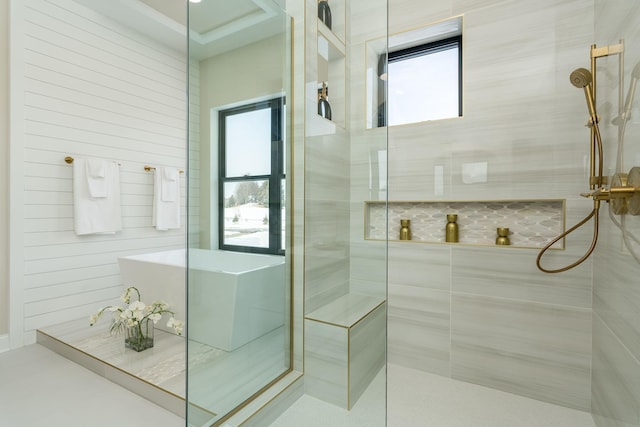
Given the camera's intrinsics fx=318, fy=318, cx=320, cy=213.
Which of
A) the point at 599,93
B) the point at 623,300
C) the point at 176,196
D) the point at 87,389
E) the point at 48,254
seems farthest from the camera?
the point at 176,196

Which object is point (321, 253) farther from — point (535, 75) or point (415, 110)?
point (535, 75)

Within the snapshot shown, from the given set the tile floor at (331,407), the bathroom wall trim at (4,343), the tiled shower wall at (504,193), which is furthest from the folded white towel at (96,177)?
the tiled shower wall at (504,193)

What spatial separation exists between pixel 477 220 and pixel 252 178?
58.8 inches

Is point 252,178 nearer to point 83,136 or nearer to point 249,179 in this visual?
point 249,179

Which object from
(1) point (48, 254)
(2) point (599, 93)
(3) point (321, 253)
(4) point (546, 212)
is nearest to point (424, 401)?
(3) point (321, 253)

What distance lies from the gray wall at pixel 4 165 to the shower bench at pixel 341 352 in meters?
2.57

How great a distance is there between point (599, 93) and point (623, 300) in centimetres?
103

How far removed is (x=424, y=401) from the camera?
1834 millimetres

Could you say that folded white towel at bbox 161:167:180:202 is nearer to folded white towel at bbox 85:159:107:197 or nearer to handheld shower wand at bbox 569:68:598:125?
folded white towel at bbox 85:159:107:197

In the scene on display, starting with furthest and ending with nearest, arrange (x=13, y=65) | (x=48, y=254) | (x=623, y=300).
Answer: (x=48, y=254), (x=13, y=65), (x=623, y=300)

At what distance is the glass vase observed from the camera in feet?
7.47

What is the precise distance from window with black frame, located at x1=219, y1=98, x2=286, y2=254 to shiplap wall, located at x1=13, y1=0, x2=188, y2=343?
2413 mm

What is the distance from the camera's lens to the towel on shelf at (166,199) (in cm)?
363

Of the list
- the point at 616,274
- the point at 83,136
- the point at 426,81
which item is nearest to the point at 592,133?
the point at 616,274
